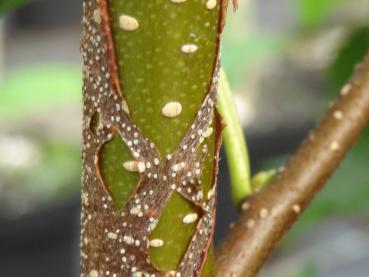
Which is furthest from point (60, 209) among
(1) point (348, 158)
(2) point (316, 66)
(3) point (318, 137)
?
(3) point (318, 137)

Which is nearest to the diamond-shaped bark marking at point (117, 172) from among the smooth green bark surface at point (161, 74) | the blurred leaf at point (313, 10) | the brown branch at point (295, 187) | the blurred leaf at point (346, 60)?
the smooth green bark surface at point (161, 74)

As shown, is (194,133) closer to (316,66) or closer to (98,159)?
(98,159)

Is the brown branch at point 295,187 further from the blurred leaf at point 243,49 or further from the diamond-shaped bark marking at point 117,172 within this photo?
the blurred leaf at point 243,49

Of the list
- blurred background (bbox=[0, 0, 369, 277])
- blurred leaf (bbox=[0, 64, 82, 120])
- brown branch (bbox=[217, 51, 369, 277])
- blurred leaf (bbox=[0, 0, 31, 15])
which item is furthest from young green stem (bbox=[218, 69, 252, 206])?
blurred leaf (bbox=[0, 64, 82, 120])

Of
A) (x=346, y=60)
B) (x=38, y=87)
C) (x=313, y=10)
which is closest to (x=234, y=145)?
(x=346, y=60)

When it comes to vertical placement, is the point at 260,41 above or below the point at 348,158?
above
